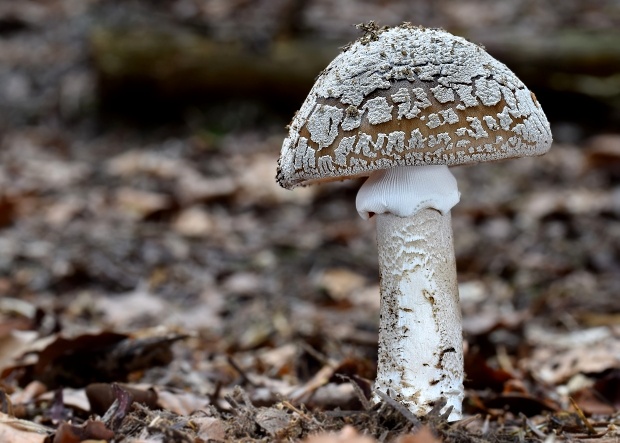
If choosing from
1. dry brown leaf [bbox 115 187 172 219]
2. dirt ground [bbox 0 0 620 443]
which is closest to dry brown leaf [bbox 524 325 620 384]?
dirt ground [bbox 0 0 620 443]

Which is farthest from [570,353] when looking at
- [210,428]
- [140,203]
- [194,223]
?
[140,203]

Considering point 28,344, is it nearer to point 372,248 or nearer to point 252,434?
point 252,434

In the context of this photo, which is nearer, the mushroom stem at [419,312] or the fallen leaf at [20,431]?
the fallen leaf at [20,431]

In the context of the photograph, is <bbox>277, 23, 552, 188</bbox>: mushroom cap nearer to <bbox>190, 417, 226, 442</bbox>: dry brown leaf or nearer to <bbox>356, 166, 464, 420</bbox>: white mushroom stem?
<bbox>356, 166, 464, 420</bbox>: white mushroom stem

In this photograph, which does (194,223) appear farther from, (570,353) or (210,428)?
(210,428)

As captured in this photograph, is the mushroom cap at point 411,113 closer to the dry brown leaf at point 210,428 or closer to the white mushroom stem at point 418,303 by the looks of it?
the white mushroom stem at point 418,303

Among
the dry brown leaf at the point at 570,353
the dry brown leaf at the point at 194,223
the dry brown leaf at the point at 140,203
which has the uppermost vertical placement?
the dry brown leaf at the point at 140,203

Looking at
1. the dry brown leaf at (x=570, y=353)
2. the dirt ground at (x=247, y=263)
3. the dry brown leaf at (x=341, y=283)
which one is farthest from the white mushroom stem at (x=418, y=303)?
the dry brown leaf at (x=341, y=283)

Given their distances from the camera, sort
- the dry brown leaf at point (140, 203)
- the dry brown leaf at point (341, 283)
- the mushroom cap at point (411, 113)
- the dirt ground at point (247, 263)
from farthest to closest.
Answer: the dry brown leaf at point (140, 203) → the dry brown leaf at point (341, 283) → the dirt ground at point (247, 263) → the mushroom cap at point (411, 113)
